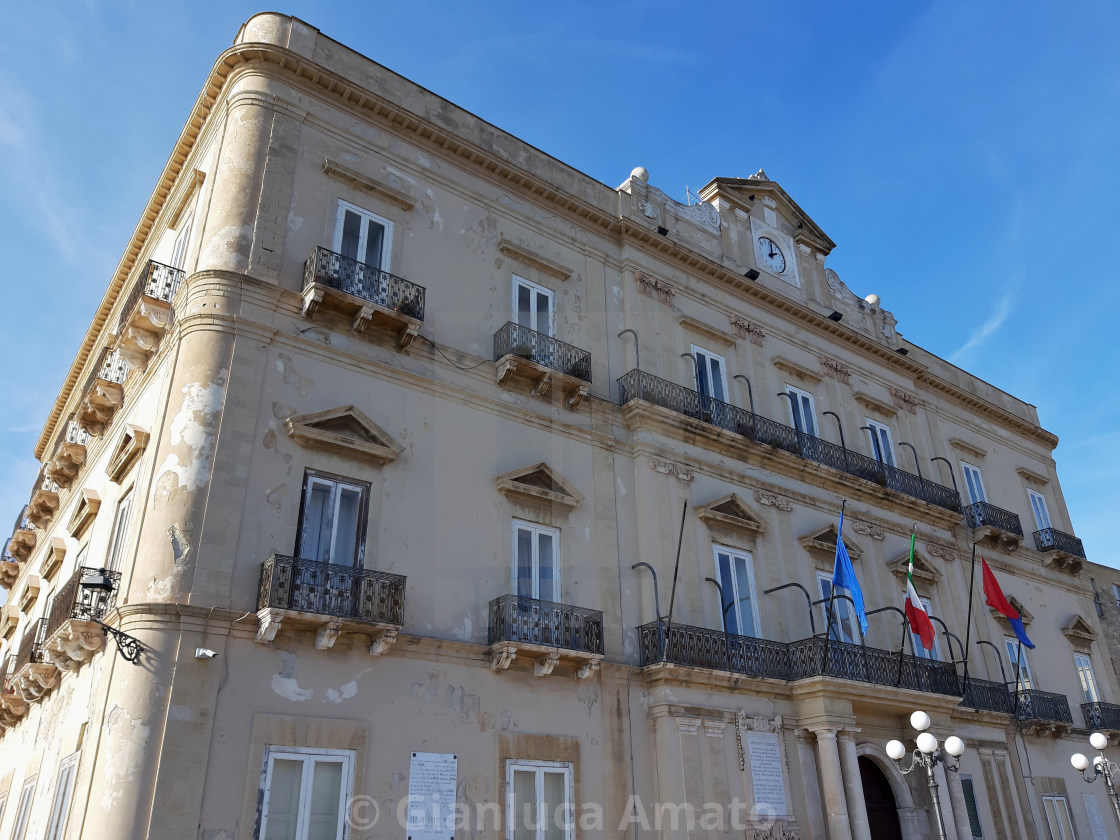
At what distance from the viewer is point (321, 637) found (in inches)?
453

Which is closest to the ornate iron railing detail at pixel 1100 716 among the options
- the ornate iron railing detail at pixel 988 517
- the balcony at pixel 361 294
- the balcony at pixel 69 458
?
the ornate iron railing detail at pixel 988 517

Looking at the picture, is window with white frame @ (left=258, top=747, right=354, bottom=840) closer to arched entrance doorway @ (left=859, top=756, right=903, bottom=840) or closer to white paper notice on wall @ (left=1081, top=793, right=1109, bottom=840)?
arched entrance doorway @ (left=859, top=756, right=903, bottom=840)

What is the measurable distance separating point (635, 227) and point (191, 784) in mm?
13142

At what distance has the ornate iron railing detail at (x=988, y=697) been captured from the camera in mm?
19016

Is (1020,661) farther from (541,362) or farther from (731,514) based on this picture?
(541,362)

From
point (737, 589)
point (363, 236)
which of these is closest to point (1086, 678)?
point (737, 589)

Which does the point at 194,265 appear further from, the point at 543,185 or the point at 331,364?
the point at 543,185

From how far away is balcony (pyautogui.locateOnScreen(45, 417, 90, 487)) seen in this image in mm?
17781

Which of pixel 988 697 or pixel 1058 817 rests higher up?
pixel 988 697

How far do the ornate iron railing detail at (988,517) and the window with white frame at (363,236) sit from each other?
630 inches

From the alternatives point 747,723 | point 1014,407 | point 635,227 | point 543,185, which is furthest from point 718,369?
point 1014,407

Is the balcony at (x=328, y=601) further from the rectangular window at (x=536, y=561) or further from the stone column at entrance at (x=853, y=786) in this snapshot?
the stone column at entrance at (x=853, y=786)

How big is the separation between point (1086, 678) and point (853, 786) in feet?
40.7

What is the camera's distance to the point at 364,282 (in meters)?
14.2
